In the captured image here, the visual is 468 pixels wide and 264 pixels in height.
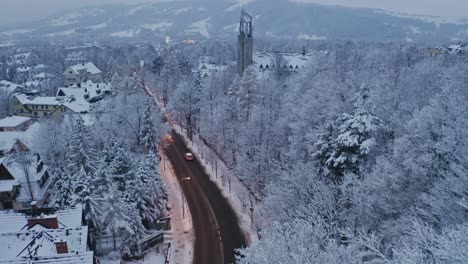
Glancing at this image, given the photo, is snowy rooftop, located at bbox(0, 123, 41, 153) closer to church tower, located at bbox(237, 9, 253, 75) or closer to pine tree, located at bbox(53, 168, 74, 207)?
pine tree, located at bbox(53, 168, 74, 207)

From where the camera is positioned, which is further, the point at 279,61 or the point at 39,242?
the point at 279,61

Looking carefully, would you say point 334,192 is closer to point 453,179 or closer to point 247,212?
point 453,179

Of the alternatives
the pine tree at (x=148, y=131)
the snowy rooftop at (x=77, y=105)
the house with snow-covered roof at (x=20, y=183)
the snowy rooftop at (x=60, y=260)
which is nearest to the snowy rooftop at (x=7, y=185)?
the house with snow-covered roof at (x=20, y=183)

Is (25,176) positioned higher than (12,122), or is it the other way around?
(12,122)

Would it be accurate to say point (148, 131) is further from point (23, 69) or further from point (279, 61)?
point (23, 69)

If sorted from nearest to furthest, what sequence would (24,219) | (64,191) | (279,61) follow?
(24,219)
(64,191)
(279,61)

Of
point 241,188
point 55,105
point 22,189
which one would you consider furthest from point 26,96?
point 241,188

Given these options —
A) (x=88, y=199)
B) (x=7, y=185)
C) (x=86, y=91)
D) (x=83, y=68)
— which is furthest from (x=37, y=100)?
(x=88, y=199)
